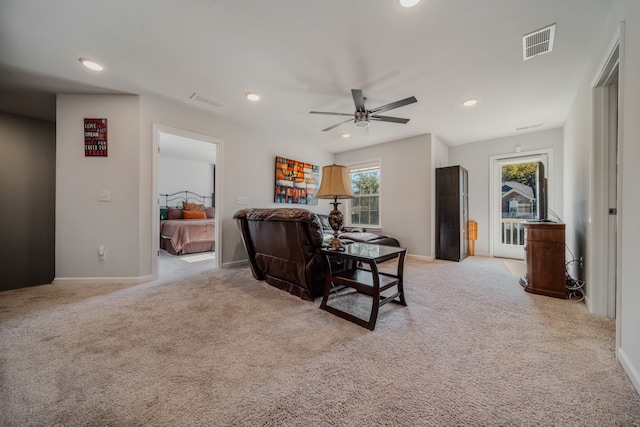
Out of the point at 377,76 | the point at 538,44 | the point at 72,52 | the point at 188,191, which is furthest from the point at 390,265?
the point at 188,191

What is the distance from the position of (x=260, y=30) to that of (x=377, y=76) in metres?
1.29

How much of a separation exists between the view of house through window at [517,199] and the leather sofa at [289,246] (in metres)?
4.05

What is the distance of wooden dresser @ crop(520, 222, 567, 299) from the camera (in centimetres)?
243

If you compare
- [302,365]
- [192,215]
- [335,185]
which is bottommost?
[302,365]

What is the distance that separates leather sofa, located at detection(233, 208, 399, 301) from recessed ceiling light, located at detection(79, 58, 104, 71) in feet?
6.67

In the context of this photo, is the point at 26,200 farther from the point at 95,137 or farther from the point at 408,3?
the point at 408,3

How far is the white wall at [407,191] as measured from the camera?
4.43 meters

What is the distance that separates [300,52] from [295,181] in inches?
112

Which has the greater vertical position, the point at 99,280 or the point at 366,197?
the point at 366,197

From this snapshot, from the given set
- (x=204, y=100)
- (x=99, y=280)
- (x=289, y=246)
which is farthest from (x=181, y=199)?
(x=289, y=246)

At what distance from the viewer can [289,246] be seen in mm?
2373

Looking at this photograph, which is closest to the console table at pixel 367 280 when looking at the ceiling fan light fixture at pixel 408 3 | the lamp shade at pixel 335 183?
the lamp shade at pixel 335 183

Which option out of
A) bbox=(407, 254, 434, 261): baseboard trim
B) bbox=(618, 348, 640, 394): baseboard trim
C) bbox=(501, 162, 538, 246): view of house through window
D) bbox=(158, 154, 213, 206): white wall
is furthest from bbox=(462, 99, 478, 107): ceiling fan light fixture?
bbox=(158, 154, 213, 206): white wall

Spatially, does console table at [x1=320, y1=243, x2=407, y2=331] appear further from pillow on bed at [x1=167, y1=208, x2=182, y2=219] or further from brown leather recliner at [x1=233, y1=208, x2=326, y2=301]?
pillow on bed at [x1=167, y1=208, x2=182, y2=219]
